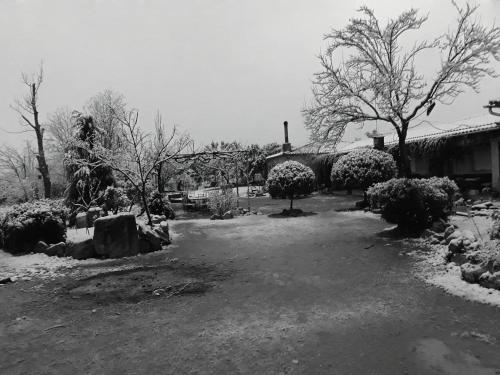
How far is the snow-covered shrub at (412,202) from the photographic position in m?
8.90

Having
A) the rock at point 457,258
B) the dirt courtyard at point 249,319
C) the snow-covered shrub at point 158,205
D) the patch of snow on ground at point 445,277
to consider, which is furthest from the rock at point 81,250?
the rock at point 457,258

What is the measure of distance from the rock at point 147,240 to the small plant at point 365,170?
926 cm

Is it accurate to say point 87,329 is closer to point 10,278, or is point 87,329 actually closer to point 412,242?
point 10,278

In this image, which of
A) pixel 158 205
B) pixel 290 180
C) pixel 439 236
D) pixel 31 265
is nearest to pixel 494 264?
pixel 439 236

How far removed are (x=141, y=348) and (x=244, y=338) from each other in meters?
1.18

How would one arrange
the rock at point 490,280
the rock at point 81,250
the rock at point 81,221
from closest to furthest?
the rock at point 490,280, the rock at point 81,250, the rock at point 81,221

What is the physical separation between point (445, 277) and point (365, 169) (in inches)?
376

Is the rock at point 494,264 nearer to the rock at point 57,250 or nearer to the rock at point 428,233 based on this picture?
the rock at point 428,233

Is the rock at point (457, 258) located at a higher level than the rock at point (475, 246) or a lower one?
lower

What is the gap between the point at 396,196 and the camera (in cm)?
910

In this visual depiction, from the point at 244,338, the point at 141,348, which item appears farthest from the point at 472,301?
the point at 141,348

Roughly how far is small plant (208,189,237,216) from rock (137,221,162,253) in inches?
241

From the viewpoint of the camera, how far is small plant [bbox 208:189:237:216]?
15.4 meters

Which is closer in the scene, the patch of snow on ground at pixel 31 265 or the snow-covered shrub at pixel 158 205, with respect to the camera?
the patch of snow on ground at pixel 31 265
